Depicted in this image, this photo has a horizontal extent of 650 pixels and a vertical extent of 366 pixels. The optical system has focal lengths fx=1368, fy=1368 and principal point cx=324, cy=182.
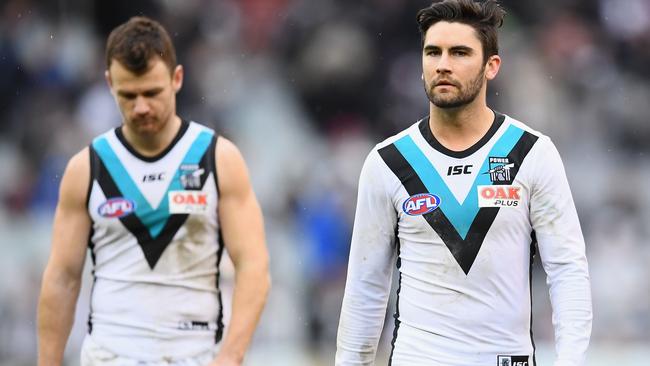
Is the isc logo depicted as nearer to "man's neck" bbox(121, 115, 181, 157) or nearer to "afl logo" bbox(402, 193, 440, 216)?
"afl logo" bbox(402, 193, 440, 216)

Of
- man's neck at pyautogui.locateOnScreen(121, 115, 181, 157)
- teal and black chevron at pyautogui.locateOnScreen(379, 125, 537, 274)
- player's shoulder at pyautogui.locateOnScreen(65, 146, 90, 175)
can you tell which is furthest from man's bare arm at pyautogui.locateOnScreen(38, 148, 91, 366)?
teal and black chevron at pyautogui.locateOnScreen(379, 125, 537, 274)

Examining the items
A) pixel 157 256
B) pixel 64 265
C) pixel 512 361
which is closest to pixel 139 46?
pixel 157 256

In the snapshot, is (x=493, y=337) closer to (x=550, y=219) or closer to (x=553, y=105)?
(x=550, y=219)

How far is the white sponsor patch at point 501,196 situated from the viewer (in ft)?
19.0

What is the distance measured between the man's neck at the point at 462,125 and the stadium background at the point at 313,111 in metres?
6.66

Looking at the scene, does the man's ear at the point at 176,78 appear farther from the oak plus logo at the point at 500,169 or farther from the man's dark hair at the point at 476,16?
the oak plus logo at the point at 500,169

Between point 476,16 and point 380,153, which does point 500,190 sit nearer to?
point 380,153

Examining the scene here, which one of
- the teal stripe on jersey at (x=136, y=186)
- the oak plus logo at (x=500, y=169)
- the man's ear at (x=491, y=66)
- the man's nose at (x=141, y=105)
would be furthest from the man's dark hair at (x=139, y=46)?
the oak plus logo at (x=500, y=169)

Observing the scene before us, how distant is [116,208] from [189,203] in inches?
14.5

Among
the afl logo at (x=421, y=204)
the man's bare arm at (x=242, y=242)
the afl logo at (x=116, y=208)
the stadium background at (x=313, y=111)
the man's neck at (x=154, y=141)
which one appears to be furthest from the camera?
the stadium background at (x=313, y=111)

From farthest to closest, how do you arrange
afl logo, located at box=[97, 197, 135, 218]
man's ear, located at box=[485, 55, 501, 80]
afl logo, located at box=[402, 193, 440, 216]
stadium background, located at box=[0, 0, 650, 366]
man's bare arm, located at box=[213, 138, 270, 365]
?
stadium background, located at box=[0, 0, 650, 366]
afl logo, located at box=[97, 197, 135, 218]
man's bare arm, located at box=[213, 138, 270, 365]
man's ear, located at box=[485, 55, 501, 80]
afl logo, located at box=[402, 193, 440, 216]

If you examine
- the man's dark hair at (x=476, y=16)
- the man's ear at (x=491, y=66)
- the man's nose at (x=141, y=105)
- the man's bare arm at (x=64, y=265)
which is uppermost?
the man's dark hair at (x=476, y=16)

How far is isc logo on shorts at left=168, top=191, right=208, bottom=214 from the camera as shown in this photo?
22.4 ft

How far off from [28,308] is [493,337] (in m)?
7.85
